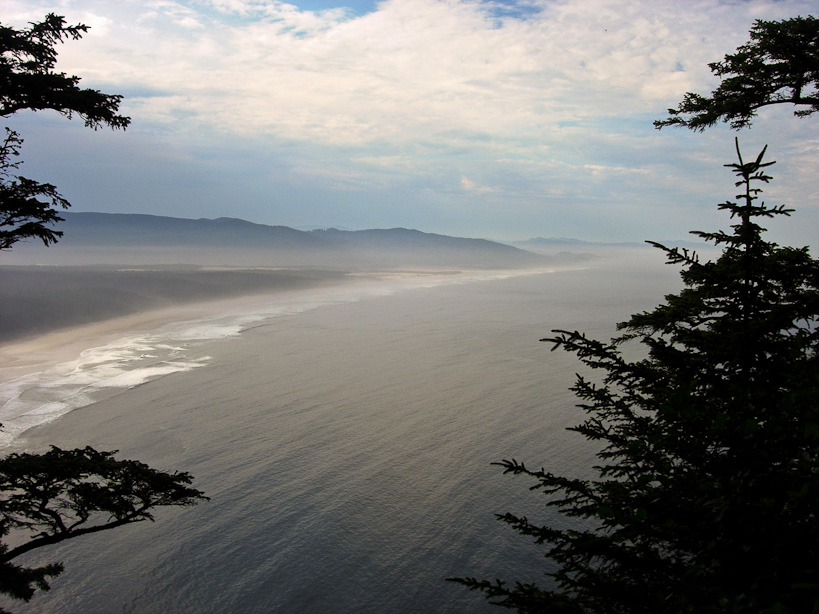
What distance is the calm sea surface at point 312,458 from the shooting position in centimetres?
801

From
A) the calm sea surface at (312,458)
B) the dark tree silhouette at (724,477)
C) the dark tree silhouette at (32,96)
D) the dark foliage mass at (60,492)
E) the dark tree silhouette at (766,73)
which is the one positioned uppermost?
the dark tree silhouette at (766,73)

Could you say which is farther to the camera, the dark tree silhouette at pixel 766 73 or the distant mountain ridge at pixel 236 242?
the distant mountain ridge at pixel 236 242

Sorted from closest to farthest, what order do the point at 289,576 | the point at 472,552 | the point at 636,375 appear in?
the point at 636,375 < the point at 289,576 < the point at 472,552

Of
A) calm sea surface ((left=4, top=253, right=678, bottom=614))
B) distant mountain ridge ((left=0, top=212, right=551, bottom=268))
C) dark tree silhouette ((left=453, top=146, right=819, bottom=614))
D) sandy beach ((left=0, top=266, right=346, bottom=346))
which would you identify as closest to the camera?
dark tree silhouette ((left=453, top=146, right=819, bottom=614))

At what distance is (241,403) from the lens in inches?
646

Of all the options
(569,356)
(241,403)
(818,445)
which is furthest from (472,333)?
(818,445)

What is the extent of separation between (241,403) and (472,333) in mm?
15478

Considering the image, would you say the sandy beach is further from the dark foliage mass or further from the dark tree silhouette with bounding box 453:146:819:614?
the dark tree silhouette with bounding box 453:146:819:614

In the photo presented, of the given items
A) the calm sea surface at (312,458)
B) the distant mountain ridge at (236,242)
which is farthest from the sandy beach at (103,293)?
the distant mountain ridge at (236,242)

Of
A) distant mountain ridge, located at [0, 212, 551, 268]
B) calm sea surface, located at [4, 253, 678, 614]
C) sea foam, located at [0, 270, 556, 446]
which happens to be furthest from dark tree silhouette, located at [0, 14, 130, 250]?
distant mountain ridge, located at [0, 212, 551, 268]

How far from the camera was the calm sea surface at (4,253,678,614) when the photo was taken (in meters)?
8.01

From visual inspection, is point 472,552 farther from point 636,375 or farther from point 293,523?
point 636,375

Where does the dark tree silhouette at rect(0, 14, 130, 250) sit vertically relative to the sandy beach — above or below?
above

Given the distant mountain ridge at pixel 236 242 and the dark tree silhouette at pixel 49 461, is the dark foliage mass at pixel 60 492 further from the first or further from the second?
the distant mountain ridge at pixel 236 242
